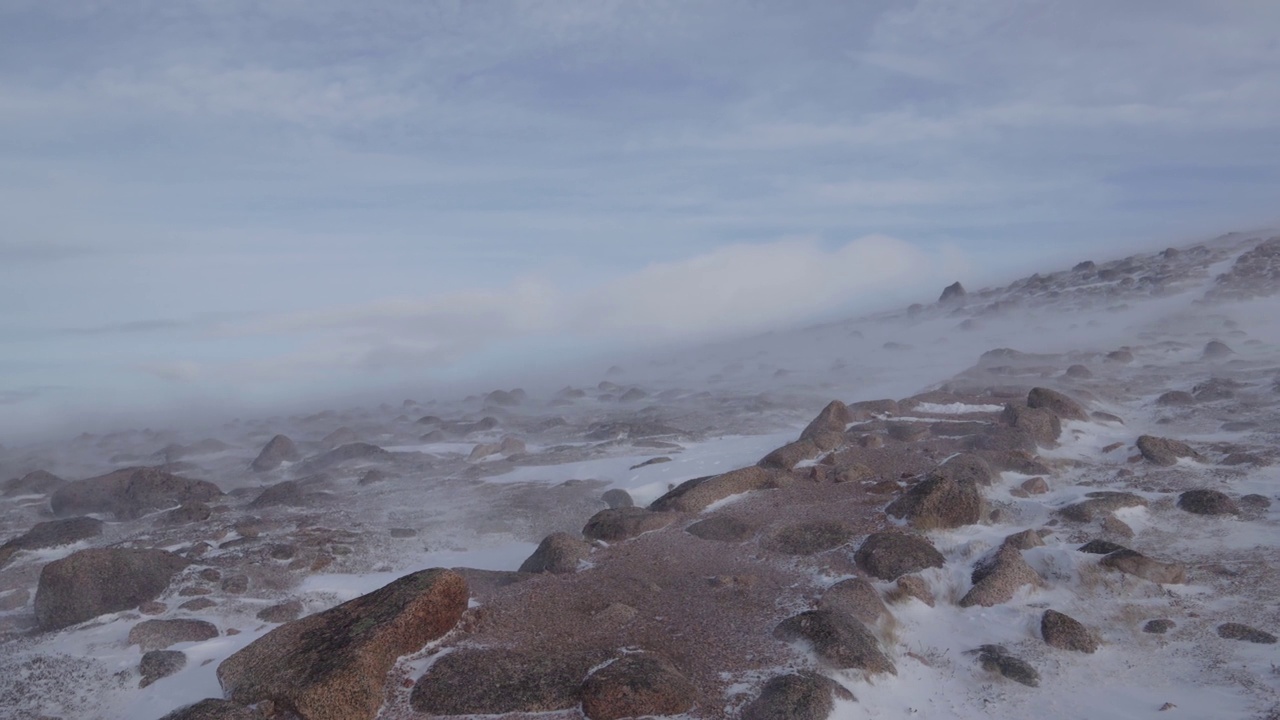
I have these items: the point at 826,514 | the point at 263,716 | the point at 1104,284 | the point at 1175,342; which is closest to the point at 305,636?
the point at 263,716

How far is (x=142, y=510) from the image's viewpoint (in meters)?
26.8

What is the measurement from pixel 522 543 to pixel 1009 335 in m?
69.6

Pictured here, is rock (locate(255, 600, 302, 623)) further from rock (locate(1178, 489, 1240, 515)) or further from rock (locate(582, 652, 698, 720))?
rock (locate(1178, 489, 1240, 515))

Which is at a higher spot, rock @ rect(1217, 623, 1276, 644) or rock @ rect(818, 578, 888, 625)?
rock @ rect(818, 578, 888, 625)

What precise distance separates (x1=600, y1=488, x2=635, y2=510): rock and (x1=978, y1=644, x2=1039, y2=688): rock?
13105 millimetres

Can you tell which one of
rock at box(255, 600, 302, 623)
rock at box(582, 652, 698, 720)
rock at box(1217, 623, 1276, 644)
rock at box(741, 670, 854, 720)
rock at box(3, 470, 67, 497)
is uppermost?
rock at box(3, 470, 67, 497)

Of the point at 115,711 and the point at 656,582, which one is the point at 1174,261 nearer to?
the point at 656,582

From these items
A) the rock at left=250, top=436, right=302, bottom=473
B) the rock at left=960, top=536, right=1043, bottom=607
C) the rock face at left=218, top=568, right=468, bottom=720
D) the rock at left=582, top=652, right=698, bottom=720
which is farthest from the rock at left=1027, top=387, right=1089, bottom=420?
the rock at left=250, top=436, right=302, bottom=473

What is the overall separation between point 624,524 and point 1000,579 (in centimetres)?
805

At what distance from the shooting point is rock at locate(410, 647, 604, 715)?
34.3 ft

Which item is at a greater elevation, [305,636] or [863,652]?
[305,636]

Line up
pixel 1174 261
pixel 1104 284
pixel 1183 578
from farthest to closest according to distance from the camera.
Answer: pixel 1174 261 → pixel 1104 284 → pixel 1183 578

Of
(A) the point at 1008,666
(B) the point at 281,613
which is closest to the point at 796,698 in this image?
(A) the point at 1008,666

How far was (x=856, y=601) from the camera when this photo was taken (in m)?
13.5
